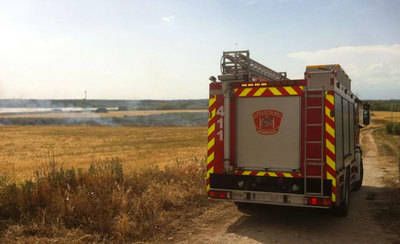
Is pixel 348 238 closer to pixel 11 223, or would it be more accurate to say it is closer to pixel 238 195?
pixel 238 195

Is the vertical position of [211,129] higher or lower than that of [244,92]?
lower

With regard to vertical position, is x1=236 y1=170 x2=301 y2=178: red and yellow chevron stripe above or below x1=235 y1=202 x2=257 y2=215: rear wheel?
above

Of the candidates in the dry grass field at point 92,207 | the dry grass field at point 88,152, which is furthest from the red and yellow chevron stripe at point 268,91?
the dry grass field at point 88,152

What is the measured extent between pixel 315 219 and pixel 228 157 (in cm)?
243

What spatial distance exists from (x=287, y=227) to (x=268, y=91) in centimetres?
270

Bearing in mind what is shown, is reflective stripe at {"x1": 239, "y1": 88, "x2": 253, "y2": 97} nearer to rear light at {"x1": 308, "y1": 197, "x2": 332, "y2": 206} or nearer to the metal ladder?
the metal ladder

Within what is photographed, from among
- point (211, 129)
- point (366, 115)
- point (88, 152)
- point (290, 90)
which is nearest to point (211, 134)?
point (211, 129)

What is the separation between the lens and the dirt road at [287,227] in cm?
709

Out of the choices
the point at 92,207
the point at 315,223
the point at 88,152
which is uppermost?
the point at 92,207

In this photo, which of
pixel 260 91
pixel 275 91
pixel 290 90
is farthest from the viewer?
pixel 260 91

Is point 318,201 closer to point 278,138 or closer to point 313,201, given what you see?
point 313,201

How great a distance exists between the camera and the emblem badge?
7.64m

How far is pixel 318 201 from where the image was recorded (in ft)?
23.6

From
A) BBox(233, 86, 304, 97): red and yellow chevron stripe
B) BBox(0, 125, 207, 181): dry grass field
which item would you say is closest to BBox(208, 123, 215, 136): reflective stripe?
BBox(233, 86, 304, 97): red and yellow chevron stripe
